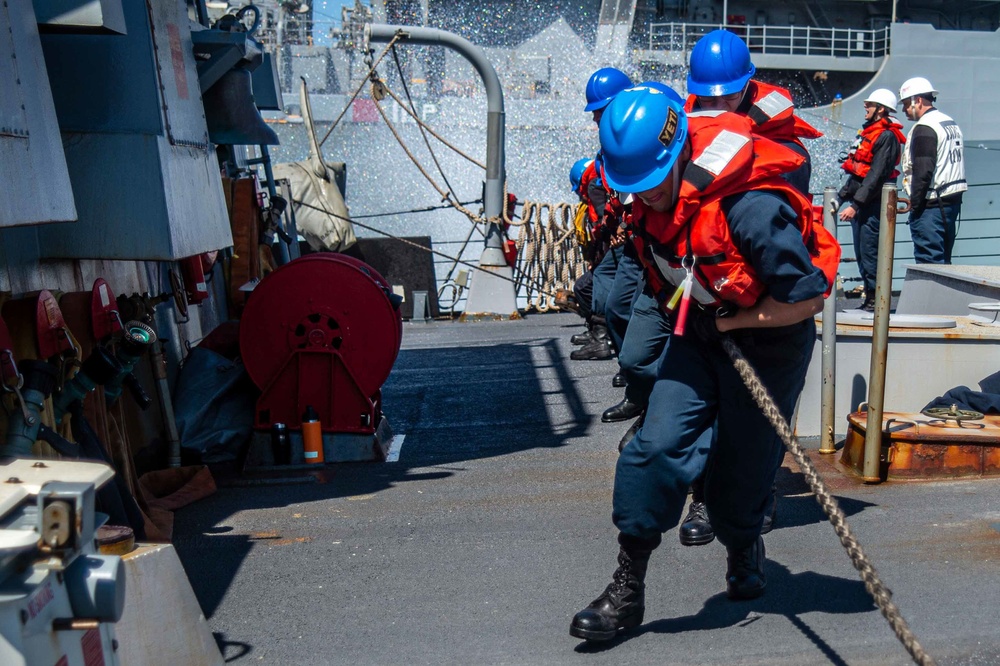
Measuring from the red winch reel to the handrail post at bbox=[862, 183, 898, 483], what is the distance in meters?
2.54

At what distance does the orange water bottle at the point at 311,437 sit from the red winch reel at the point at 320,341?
68mm

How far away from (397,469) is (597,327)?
3.80 m

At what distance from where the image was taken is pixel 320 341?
5.74 metres

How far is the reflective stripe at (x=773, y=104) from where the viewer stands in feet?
13.3

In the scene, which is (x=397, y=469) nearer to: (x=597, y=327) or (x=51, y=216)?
(x=51, y=216)

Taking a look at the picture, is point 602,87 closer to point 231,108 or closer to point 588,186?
point 588,186

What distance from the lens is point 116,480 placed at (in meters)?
4.01

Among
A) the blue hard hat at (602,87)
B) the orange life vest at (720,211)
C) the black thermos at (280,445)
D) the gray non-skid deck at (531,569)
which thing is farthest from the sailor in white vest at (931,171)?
the orange life vest at (720,211)

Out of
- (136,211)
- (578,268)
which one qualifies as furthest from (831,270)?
(578,268)

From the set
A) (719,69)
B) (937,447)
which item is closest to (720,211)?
(719,69)

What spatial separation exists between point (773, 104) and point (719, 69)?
38 cm

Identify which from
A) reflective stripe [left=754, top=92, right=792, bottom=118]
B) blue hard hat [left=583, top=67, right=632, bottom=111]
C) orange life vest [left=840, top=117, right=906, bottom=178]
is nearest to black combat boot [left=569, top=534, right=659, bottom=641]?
reflective stripe [left=754, top=92, right=792, bottom=118]

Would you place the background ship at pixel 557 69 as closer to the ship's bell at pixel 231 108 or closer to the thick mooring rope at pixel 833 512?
the ship's bell at pixel 231 108

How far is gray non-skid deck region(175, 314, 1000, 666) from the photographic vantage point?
3.26m
